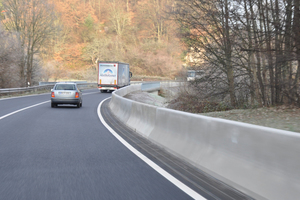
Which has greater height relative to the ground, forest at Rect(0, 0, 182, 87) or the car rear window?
forest at Rect(0, 0, 182, 87)

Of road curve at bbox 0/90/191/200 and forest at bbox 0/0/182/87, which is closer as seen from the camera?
road curve at bbox 0/90/191/200

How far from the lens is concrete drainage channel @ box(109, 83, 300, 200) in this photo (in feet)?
14.4

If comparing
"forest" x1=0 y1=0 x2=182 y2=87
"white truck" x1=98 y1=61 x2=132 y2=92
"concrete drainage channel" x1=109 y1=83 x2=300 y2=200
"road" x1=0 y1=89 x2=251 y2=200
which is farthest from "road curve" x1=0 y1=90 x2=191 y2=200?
"forest" x1=0 y1=0 x2=182 y2=87

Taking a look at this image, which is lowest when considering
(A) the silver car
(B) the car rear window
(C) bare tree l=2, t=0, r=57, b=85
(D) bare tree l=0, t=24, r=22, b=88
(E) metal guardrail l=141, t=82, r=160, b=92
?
(E) metal guardrail l=141, t=82, r=160, b=92

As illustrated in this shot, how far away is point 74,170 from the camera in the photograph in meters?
6.49

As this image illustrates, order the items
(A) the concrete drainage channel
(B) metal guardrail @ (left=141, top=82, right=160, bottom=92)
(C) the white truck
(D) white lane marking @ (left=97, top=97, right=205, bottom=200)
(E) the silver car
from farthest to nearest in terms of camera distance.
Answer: (B) metal guardrail @ (left=141, top=82, right=160, bottom=92) → (C) the white truck → (E) the silver car → (D) white lane marking @ (left=97, top=97, right=205, bottom=200) → (A) the concrete drainage channel

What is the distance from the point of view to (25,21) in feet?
130

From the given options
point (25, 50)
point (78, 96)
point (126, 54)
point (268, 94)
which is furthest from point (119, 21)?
point (268, 94)

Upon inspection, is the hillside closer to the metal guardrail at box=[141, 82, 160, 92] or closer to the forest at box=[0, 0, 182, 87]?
the forest at box=[0, 0, 182, 87]

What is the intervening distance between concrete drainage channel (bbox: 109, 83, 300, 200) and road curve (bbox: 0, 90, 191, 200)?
0.85m

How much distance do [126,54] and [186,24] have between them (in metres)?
72.4

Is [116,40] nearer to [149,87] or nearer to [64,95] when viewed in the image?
[149,87]

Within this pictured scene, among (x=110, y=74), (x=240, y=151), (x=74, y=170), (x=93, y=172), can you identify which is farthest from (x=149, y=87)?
(x=240, y=151)

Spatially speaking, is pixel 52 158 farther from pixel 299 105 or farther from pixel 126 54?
pixel 126 54
